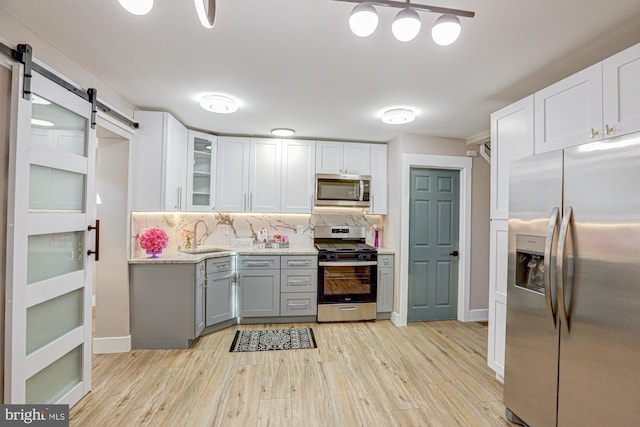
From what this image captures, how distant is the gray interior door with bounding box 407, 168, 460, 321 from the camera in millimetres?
3721

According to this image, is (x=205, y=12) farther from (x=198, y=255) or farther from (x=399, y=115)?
(x=198, y=255)

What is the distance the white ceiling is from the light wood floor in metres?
2.43

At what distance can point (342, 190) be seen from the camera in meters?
3.84

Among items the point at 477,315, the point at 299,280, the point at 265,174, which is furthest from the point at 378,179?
the point at 477,315

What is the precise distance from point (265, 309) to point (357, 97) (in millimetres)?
2628

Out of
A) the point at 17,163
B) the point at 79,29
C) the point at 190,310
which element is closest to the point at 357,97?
the point at 79,29

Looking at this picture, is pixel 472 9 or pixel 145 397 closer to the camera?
pixel 472 9

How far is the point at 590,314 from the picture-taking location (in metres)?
1.43

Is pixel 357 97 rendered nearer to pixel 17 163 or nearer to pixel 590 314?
pixel 590 314

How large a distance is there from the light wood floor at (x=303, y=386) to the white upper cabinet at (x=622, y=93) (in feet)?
6.36

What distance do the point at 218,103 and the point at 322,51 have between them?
3.93 ft

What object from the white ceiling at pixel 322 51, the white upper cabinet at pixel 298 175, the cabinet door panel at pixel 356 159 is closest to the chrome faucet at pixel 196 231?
the white upper cabinet at pixel 298 175

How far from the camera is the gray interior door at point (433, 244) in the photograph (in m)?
3.72

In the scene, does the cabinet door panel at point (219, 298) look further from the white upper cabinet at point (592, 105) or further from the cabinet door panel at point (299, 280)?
the white upper cabinet at point (592, 105)
